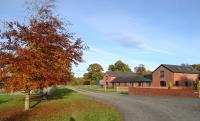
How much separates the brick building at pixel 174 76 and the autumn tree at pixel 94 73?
5396 centimetres

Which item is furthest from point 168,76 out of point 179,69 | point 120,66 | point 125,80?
point 120,66

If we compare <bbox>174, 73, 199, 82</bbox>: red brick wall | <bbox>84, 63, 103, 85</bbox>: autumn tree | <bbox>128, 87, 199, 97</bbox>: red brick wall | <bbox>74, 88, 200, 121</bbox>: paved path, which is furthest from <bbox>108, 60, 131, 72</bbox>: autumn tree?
<bbox>74, 88, 200, 121</bbox>: paved path

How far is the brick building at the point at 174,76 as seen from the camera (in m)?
69.6

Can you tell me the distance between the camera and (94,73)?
127 metres

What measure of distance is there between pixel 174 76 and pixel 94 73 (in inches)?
2431

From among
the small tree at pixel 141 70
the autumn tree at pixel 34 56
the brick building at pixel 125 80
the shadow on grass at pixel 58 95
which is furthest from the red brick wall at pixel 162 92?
the small tree at pixel 141 70

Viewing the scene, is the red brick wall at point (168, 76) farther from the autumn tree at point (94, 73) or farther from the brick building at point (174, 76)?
the autumn tree at point (94, 73)

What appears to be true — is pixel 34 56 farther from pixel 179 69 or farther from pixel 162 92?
pixel 179 69

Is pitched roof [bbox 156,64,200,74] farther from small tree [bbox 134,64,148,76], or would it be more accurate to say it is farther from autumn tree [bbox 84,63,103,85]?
autumn tree [bbox 84,63,103,85]

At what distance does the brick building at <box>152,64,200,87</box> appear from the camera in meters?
69.6

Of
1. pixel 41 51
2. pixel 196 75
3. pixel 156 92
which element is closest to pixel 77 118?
pixel 41 51

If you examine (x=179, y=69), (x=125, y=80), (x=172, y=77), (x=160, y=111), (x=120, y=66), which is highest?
(x=120, y=66)

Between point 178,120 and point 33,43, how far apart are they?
11.5m

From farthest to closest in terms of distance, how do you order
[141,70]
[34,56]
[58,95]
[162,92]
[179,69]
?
[141,70], [179,69], [162,92], [58,95], [34,56]
